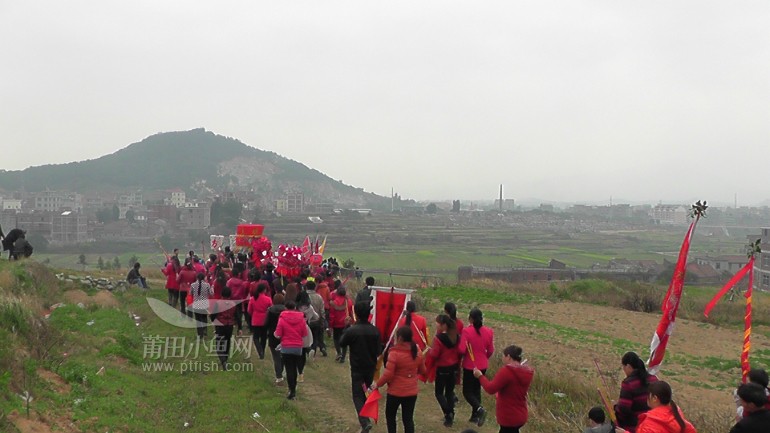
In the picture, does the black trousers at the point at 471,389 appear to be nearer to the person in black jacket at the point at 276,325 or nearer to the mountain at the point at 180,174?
the person in black jacket at the point at 276,325

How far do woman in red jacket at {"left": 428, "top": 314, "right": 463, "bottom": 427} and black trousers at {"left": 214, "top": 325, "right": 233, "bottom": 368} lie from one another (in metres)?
4.29

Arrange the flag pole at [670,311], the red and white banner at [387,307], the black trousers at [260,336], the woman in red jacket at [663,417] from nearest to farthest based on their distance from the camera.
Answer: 1. the woman in red jacket at [663,417]
2. the flag pole at [670,311]
3. the red and white banner at [387,307]
4. the black trousers at [260,336]

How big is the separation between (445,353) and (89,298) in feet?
41.0

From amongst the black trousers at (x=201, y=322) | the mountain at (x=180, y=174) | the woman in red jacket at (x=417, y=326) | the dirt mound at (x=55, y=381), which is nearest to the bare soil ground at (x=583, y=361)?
the woman in red jacket at (x=417, y=326)

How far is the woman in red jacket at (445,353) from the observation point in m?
7.07

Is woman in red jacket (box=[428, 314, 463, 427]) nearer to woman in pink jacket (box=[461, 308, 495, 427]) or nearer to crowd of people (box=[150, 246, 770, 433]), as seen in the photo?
crowd of people (box=[150, 246, 770, 433])

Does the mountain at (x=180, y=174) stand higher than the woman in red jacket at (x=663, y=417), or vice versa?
the mountain at (x=180, y=174)

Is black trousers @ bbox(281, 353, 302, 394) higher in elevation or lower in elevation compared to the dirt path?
higher

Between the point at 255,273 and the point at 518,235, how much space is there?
294 ft

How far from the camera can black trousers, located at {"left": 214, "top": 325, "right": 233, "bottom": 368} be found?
9781 mm

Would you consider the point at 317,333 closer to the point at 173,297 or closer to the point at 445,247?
the point at 173,297

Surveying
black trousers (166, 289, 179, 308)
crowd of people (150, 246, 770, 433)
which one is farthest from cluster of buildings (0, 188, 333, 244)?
crowd of people (150, 246, 770, 433)

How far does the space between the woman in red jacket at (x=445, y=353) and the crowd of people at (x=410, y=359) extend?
13 millimetres

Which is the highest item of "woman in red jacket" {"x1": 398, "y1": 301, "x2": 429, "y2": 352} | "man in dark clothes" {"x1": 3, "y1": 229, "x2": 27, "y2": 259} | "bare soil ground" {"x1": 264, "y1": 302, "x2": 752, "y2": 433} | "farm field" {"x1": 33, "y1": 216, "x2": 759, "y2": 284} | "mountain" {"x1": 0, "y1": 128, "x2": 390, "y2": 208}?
"mountain" {"x1": 0, "y1": 128, "x2": 390, "y2": 208}
